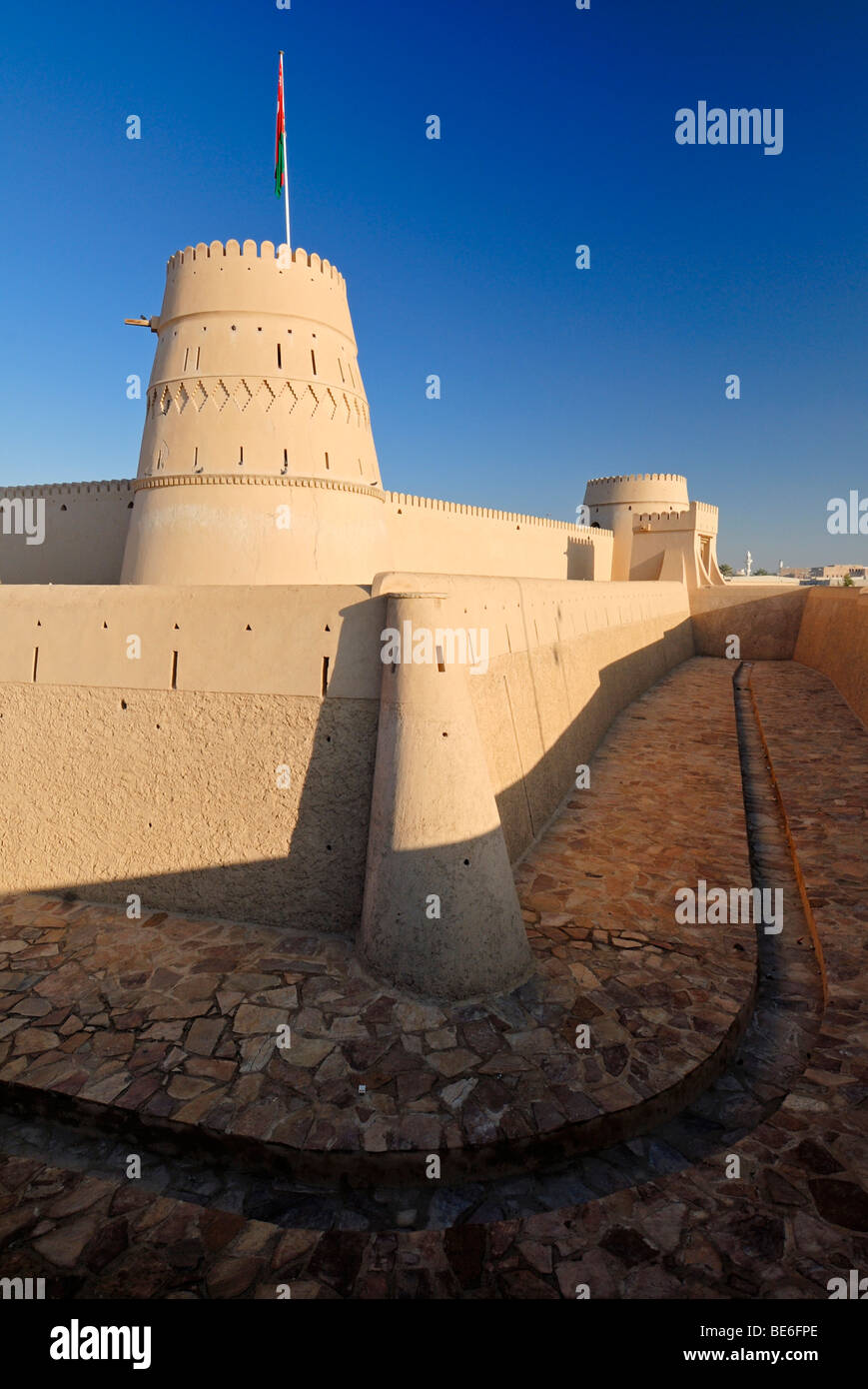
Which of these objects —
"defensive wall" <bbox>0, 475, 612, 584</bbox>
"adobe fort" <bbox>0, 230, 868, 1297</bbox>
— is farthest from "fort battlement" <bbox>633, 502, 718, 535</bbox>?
"adobe fort" <bbox>0, 230, 868, 1297</bbox>

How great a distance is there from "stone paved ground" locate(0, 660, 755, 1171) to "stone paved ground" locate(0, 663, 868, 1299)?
42cm

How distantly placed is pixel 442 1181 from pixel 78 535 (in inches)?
587

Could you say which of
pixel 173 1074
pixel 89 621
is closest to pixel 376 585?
pixel 89 621

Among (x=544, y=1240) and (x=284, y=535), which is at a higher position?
(x=284, y=535)

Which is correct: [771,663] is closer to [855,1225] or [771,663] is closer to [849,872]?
[849,872]

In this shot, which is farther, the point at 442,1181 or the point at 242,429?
the point at 242,429

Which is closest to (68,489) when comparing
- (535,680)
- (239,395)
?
(239,395)

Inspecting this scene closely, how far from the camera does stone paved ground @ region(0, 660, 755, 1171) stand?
397 centimetres

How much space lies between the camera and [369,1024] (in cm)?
471

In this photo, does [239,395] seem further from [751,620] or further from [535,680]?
[751,620]

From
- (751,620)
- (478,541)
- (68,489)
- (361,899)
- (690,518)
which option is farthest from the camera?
(690,518)

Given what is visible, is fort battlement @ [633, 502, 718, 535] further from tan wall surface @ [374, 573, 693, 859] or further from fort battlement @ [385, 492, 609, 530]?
tan wall surface @ [374, 573, 693, 859]

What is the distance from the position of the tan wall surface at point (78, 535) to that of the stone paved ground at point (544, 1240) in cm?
1285
